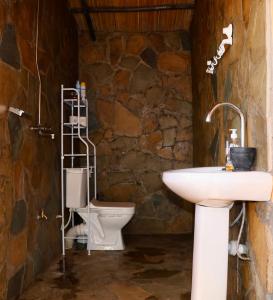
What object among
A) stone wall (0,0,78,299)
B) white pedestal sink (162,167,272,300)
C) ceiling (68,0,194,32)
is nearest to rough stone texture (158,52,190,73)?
ceiling (68,0,194,32)

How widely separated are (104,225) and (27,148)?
126cm

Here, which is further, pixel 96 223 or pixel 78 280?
pixel 96 223

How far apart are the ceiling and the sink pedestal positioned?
8.86 ft

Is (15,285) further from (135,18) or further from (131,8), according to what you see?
(135,18)

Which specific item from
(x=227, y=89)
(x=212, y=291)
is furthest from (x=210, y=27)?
(x=212, y=291)

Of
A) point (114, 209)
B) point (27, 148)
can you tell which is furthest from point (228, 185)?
point (114, 209)

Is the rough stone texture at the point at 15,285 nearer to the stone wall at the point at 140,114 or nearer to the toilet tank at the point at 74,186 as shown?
the toilet tank at the point at 74,186

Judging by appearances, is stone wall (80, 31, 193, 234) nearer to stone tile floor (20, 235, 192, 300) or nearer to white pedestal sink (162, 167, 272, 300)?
stone tile floor (20, 235, 192, 300)

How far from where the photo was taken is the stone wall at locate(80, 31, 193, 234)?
399cm

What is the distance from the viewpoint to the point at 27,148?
235 cm

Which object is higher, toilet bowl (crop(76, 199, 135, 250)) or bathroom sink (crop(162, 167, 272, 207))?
bathroom sink (crop(162, 167, 272, 207))

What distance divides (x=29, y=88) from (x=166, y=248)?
6.79 ft

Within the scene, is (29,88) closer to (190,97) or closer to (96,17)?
(96,17)

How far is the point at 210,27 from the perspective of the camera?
8.43 feet
